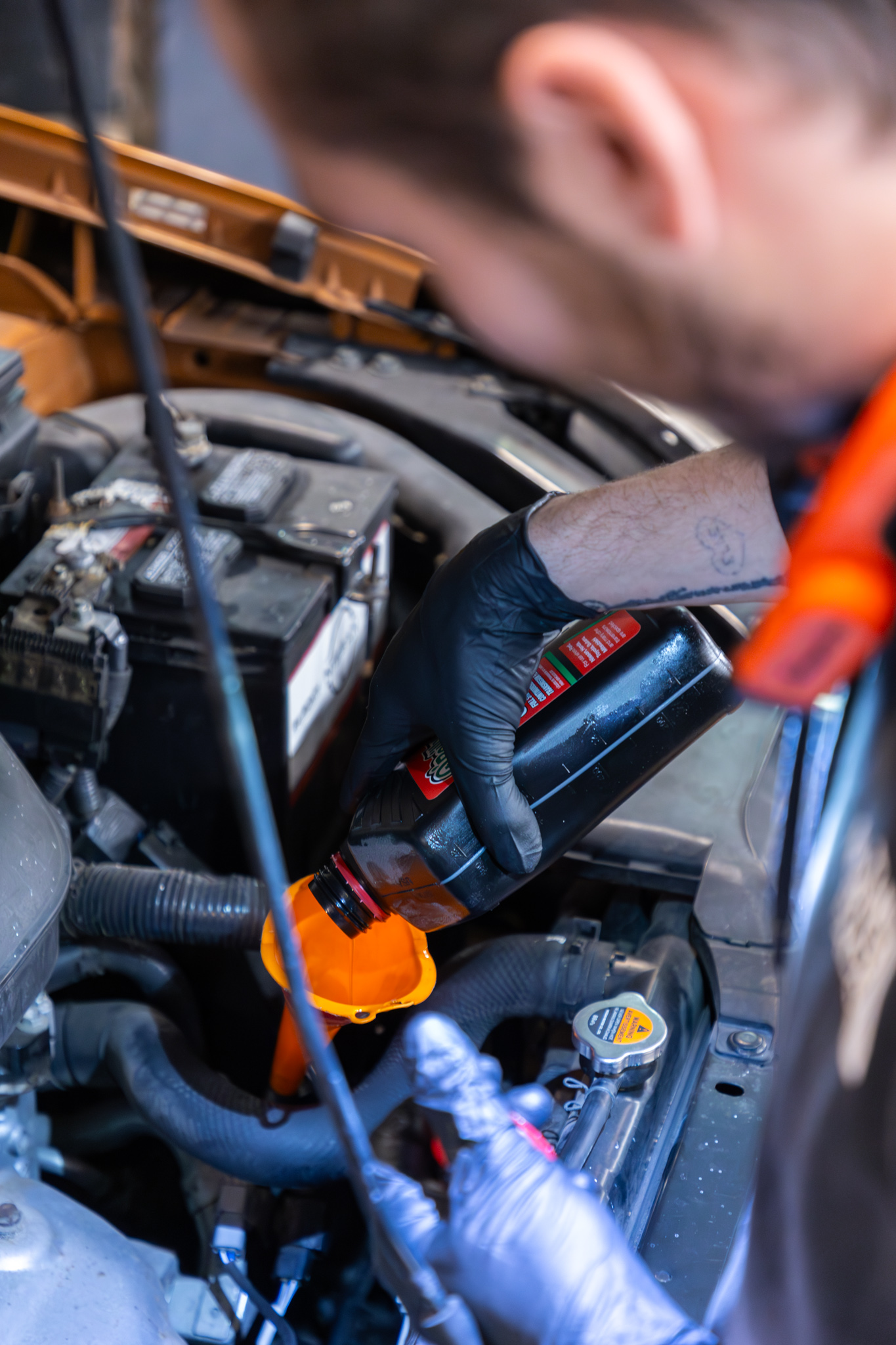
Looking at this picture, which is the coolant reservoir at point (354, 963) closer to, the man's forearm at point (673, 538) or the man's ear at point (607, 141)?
the man's forearm at point (673, 538)

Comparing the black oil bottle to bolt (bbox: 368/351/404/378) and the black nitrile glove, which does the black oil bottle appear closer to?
the black nitrile glove

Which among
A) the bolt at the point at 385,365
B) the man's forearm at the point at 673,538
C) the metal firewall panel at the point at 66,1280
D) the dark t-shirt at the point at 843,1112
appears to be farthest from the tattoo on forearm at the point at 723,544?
the bolt at the point at 385,365

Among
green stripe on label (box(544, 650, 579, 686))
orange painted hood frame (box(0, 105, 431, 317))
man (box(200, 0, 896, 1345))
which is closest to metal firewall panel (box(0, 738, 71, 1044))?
green stripe on label (box(544, 650, 579, 686))

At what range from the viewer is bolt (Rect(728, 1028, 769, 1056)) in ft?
3.46

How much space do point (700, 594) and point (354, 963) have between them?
1.46 ft

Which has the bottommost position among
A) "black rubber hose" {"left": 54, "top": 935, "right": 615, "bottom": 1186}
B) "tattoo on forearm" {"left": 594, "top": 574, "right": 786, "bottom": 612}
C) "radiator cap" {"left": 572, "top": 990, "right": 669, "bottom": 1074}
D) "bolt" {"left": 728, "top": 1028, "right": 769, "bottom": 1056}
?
"black rubber hose" {"left": 54, "top": 935, "right": 615, "bottom": 1186}

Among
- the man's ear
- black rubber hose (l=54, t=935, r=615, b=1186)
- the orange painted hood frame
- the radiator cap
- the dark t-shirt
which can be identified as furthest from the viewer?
the orange painted hood frame

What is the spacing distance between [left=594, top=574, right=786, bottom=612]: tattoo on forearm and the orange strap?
1.35 ft

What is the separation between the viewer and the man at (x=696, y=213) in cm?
42

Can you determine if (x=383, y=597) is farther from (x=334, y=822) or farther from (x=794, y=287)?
(x=794, y=287)

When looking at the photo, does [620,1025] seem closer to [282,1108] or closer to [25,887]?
[282,1108]

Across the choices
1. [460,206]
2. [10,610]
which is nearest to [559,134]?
[460,206]

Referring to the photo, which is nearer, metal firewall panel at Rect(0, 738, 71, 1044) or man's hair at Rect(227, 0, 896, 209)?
man's hair at Rect(227, 0, 896, 209)

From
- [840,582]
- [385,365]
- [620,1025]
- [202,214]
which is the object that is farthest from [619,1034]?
[202,214]
